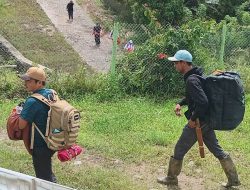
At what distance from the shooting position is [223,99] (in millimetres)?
5688

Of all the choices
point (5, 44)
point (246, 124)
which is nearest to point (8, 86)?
point (246, 124)

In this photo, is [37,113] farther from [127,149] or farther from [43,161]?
[127,149]

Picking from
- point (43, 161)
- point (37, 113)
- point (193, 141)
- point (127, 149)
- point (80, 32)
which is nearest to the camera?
point (37, 113)

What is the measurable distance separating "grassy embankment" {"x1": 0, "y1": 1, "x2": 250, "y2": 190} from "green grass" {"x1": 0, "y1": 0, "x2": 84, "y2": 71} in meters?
9.82

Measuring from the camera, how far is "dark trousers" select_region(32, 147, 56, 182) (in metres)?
5.18

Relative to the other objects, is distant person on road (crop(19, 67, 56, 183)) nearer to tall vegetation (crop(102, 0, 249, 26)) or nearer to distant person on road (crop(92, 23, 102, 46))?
tall vegetation (crop(102, 0, 249, 26))

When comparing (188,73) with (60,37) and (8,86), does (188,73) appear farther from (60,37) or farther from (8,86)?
(60,37)

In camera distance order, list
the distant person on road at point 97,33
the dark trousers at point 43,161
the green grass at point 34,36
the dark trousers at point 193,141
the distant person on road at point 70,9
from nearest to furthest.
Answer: the dark trousers at point 43,161 → the dark trousers at point 193,141 → the green grass at point 34,36 → the distant person on road at point 97,33 → the distant person on road at point 70,9

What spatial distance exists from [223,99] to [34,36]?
60.4 ft

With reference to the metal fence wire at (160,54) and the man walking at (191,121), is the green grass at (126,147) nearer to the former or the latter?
the man walking at (191,121)

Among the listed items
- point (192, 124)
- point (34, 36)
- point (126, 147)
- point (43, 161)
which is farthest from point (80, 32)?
point (43, 161)

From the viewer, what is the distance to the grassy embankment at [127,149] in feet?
20.8

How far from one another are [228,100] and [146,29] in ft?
19.9

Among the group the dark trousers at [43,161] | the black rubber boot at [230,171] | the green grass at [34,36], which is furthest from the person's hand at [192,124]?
the green grass at [34,36]
